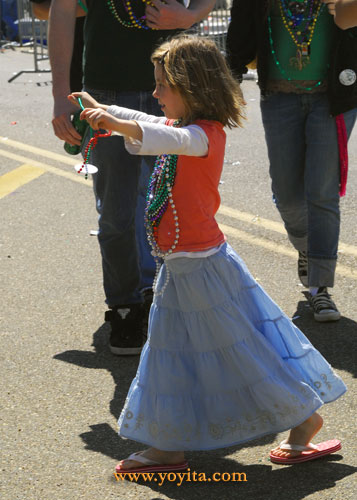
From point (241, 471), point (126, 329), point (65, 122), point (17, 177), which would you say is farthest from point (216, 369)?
point (17, 177)

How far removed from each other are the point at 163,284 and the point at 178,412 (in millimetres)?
477

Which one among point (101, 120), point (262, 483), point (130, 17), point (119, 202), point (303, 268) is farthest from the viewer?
point (303, 268)

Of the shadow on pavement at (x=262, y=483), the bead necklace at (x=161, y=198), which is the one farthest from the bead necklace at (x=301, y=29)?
the shadow on pavement at (x=262, y=483)

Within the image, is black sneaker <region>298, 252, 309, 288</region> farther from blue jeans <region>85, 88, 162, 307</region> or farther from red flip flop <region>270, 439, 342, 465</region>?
red flip flop <region>270, 439, 342, 465</region>

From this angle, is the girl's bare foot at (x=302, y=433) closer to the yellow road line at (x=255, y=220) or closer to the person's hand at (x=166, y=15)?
the person's hand at (x=166, y=15)

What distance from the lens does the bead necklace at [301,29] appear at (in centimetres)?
489

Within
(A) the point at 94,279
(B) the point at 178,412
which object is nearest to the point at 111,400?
(B) the point at 178,412

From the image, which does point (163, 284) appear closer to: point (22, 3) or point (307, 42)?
point (307, 42)

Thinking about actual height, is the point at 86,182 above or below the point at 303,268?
below

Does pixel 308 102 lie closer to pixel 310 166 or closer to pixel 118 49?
pixel 310 166

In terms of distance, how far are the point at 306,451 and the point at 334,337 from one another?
1.24 m

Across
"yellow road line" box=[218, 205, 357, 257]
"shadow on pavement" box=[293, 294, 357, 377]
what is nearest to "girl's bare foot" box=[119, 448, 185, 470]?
"shadow on pavement" box=[293, 294, 357, 377]

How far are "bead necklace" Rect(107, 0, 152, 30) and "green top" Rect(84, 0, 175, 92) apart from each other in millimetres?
14

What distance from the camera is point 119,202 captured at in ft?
15.7
